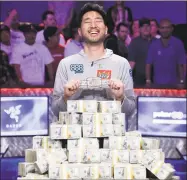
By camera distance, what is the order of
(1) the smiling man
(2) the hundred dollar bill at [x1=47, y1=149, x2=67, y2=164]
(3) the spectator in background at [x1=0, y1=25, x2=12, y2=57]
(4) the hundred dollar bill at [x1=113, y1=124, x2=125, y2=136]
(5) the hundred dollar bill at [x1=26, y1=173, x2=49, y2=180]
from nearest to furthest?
(5) the hundred dollar bill at [x1=26, y1=173, x2=49, y2=180]
(2) the hundred dollar bill at [x1=47, y1=149, x2=67, y2=164]
(4) the hundred dollar bill at [x1=113, y1=124, x2=125, y2=136]
(1) the smiling man
(3) the spectator in background at [x1=0, y1=25, x2=12, y2=57]

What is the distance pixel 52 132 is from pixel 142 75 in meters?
4.46

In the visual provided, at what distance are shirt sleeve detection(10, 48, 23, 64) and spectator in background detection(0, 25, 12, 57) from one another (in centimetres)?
6

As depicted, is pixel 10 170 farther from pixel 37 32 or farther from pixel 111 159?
pixel 111 159

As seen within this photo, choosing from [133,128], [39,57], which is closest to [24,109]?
[39,57]

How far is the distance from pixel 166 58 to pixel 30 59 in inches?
76.5

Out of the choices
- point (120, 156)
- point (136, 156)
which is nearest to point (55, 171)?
point (120, 156)

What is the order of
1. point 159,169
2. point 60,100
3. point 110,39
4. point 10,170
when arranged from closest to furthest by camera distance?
point 159,169
point 60,100
point 10,170
point 110,39

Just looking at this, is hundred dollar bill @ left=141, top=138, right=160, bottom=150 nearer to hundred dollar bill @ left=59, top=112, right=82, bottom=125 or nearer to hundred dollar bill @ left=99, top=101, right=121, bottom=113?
hundred dollar bill @ left=99, top=101, right=121, bottom=113

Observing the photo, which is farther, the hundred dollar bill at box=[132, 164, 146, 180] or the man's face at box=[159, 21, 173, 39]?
the man's face at box=[159, 21, 173, 39]

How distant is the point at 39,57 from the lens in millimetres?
8336

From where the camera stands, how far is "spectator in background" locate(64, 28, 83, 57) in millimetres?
8273

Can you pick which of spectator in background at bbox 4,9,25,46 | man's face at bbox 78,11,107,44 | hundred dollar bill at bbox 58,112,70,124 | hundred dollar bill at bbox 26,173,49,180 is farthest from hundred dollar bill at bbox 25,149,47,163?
spectator in background at bbox 4,9,25,46

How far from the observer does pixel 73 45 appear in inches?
327

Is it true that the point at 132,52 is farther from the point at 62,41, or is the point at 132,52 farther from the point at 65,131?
the point at 65,131
